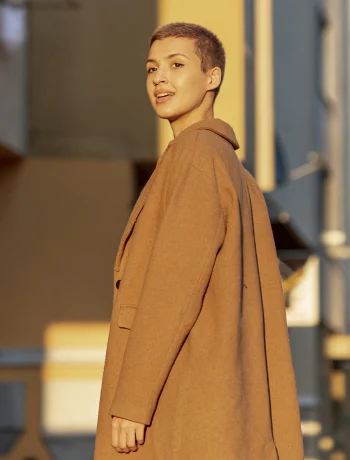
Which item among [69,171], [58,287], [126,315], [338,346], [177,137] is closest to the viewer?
[126,315]

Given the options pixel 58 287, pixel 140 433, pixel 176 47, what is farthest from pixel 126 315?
pixel 58 287

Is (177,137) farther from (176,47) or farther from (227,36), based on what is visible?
(227,36)

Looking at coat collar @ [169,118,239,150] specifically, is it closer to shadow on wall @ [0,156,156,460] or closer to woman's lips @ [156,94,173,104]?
woman's lips @ [156,94,173,104]

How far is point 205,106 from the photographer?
3443 mm

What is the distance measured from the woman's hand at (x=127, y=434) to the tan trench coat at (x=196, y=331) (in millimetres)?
20

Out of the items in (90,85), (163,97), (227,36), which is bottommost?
(163,97)

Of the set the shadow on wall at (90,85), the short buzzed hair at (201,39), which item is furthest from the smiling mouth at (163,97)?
the shadow on wall at (90,85)

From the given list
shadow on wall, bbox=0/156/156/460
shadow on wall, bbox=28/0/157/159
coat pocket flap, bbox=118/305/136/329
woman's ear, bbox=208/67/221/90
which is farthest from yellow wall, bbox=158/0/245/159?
coat pocket flap, bbox=118/305/136/329

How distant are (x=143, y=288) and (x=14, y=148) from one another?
206 inches

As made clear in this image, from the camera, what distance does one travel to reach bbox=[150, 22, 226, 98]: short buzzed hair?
3387mm

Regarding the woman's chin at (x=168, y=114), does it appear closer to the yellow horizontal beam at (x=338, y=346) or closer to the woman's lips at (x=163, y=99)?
the woman's lips at (x=163, y=99)

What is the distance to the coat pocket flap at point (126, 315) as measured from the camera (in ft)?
10.6

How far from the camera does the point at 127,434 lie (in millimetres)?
3109

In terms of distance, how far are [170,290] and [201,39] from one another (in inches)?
25.4
